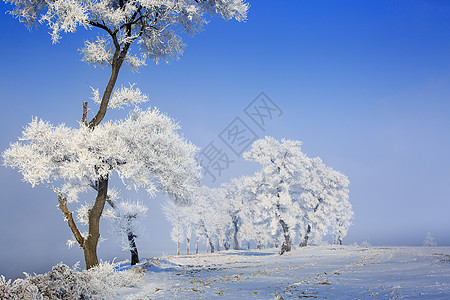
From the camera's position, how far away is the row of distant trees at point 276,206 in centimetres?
3128

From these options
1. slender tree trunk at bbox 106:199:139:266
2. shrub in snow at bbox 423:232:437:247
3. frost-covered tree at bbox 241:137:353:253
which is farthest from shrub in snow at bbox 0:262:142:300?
shrub in snow at bbox 423:232:437:247

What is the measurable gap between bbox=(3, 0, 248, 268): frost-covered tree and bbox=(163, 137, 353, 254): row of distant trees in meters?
4.76

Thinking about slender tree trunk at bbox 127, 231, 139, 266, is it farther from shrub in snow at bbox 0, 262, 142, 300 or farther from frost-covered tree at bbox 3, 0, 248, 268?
shrub in snow at bbox 0, 262, 142, 300

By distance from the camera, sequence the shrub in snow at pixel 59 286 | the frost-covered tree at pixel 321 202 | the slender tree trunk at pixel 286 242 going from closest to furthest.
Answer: the shrub in snow at pixel 59 286, the slender tree trunk at pixel 286 242, the frost-covered tree at pixel 321 202

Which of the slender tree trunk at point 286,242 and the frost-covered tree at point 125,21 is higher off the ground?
the frost-covered tree at point 125,21

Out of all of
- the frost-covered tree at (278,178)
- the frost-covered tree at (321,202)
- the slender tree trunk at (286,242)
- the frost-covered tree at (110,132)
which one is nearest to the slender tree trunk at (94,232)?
the frost-covered tree at (110,132)

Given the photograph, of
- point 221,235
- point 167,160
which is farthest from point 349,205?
point 167,160

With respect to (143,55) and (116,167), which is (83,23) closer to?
(143,55)

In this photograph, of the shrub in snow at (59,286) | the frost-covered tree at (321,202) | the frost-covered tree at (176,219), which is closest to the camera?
the shrub in snow at (59,286)

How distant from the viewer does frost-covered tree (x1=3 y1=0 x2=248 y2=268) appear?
9.38m

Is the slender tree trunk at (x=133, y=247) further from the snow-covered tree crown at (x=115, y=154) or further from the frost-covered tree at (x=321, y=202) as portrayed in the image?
the frost-covered tree at (x=321, y=202)

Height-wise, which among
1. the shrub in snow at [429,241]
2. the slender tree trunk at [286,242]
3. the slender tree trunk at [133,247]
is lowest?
the shrub in snow at [429,241]

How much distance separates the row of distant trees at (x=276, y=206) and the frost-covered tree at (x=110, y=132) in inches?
187

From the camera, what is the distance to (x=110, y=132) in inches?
400
